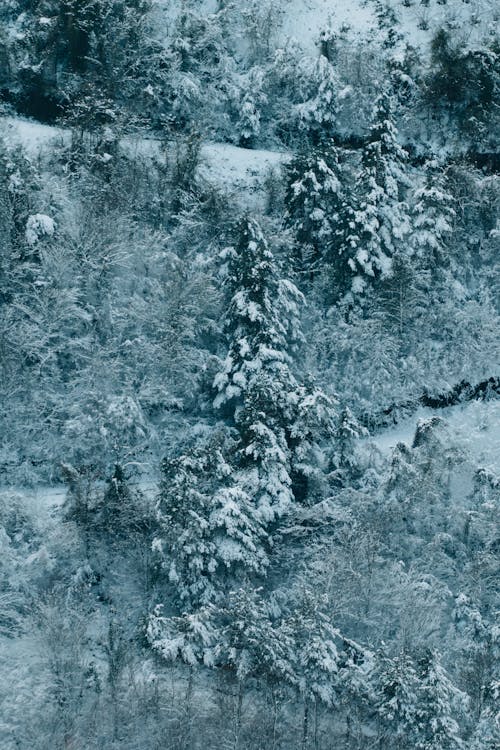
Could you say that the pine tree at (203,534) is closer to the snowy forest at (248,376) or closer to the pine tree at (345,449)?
the snowy forest at (248,376)

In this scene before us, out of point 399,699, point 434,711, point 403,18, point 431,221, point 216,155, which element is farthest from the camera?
point 403,18

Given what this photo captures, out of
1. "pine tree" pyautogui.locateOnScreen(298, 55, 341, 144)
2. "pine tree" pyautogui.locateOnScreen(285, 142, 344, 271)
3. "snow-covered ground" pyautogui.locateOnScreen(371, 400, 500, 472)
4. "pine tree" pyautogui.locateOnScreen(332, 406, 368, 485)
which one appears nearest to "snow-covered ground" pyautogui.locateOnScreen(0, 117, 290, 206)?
"pine tree" pyautogui.locateOnScreen(298, 55, 341, 144)

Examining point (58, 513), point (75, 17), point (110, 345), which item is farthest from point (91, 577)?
point (75, 17)

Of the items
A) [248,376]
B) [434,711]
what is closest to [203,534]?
[248,376]

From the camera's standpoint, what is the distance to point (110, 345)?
116ft

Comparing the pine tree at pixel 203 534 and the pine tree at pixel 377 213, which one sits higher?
the pine tree at pixel 377 213

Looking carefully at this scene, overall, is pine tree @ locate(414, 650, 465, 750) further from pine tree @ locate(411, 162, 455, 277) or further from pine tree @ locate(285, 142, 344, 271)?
pine tree @ locate(411, 162, 455, 277)

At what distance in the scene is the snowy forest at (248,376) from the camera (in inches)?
1013

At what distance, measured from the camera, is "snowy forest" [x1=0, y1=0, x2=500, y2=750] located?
25.7 metres

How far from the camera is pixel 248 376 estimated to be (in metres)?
32.5

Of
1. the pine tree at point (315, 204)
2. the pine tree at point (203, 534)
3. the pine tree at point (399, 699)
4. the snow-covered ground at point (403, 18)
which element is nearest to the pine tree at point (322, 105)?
the snow-covered ground at point (403, 18)

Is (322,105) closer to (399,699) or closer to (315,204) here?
(315,204)

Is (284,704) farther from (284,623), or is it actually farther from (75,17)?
(75,17)

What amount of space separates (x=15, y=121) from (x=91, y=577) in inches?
1059
